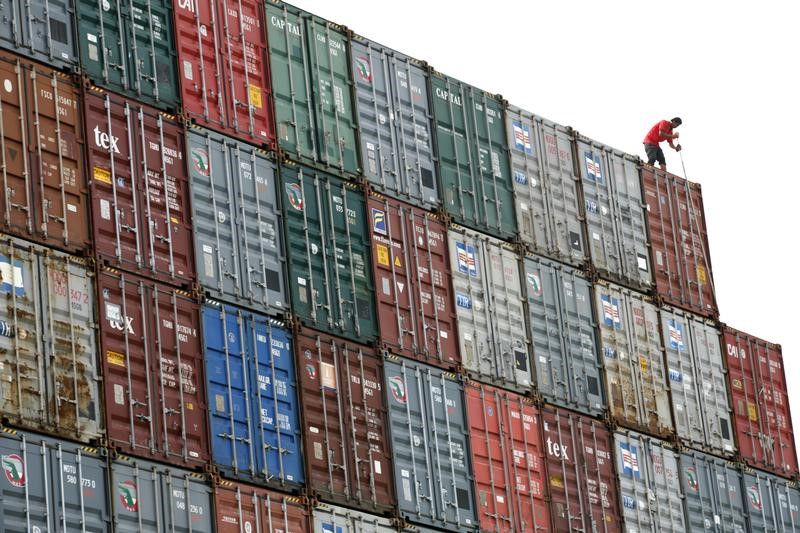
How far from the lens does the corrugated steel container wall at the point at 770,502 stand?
48.0 m

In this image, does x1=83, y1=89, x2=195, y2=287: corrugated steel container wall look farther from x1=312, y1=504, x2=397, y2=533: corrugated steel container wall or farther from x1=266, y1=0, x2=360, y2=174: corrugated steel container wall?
x1=312, y1=504, x2=397, y2=533: corrugated steel container wall

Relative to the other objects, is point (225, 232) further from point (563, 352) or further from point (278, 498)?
point (563, 352)

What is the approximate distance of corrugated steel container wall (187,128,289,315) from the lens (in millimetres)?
38781

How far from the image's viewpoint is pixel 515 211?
46.2 meters

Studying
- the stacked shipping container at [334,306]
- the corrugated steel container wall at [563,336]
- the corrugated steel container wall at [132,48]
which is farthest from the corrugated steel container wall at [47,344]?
the corrugated steel container wall at [563,336]

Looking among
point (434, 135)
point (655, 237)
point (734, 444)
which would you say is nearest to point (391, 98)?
point (434, 135)

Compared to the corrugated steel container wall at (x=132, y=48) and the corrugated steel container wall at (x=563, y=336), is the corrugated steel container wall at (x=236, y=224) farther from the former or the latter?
the corrugated steel container wall at (x=563, y=336)

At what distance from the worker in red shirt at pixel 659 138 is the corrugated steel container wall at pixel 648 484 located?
8.49 metres

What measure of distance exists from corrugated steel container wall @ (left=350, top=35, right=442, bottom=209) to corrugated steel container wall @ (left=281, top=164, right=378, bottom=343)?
1.38 m

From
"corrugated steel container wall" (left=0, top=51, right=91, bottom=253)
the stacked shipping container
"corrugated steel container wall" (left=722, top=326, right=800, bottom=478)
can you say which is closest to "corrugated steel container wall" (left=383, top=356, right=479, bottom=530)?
the stacked shipping container

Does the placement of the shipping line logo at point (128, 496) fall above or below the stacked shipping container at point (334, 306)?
below

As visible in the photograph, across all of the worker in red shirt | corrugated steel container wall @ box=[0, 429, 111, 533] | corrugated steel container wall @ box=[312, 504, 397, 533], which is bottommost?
corrugated steel container wall @ box=[0, 429, 111, 533]

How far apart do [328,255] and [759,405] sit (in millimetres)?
13628

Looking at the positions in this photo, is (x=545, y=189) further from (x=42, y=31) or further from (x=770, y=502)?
A: (x=42, y=31)
